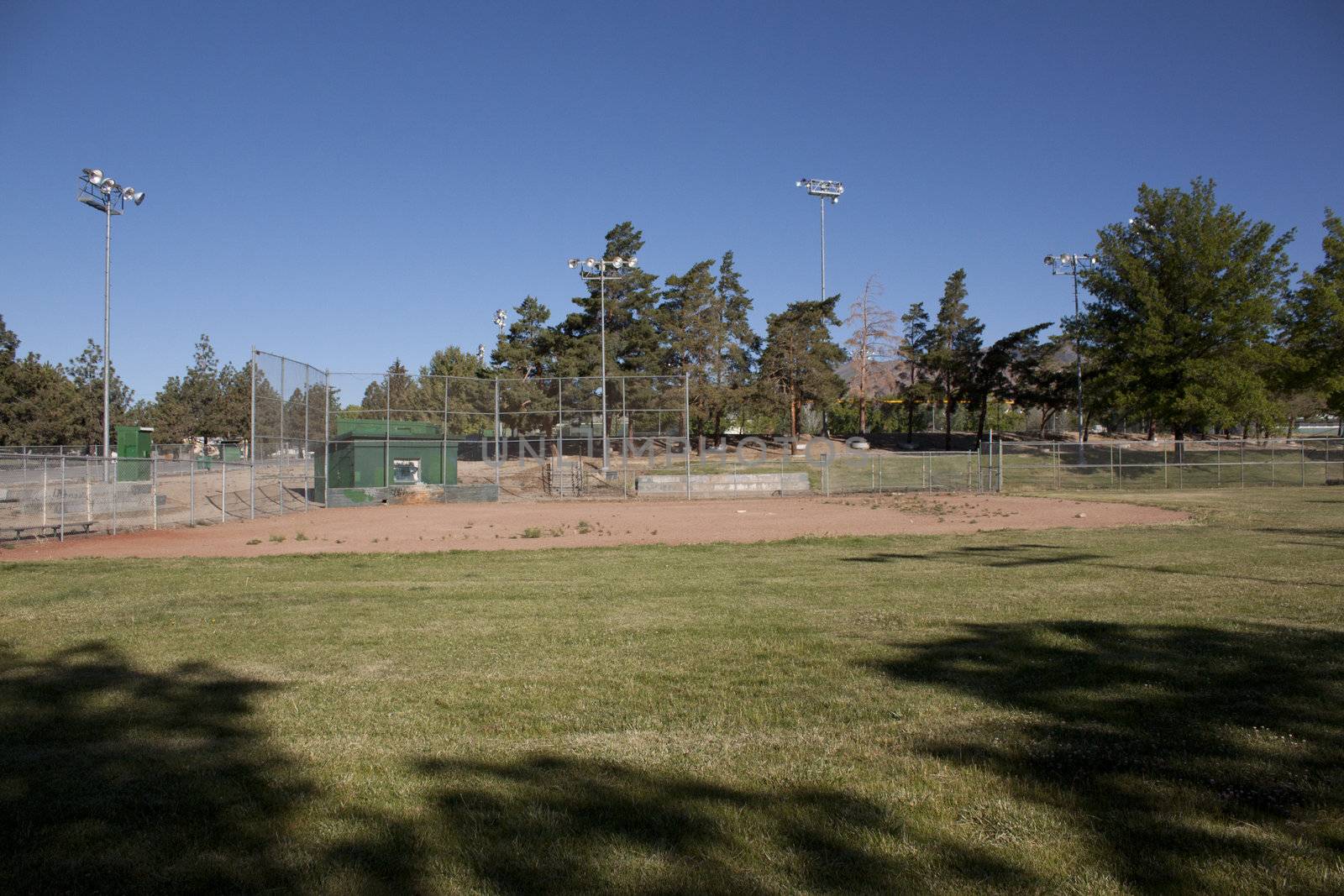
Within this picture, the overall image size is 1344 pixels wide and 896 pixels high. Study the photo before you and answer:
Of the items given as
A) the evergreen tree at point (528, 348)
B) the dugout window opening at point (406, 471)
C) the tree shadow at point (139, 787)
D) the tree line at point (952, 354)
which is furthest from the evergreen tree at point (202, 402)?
the tree shadow at point (139, 787)

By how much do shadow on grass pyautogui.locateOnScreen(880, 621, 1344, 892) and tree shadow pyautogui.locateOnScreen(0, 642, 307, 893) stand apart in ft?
10.1

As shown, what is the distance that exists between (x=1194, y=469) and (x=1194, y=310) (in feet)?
32.9

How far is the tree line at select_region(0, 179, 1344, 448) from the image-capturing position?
4119cm

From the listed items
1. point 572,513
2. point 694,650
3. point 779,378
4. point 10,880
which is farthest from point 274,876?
point 779,378

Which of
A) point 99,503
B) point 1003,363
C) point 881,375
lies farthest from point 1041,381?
point 99,503

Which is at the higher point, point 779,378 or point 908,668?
point 779,378

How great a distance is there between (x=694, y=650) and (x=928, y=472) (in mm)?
30928

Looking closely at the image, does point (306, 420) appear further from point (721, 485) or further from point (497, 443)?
point (721, 485)

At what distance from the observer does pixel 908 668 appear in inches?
233

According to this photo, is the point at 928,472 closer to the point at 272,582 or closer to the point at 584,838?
the point at 272,582

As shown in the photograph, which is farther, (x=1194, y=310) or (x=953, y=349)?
(x=953, y=349)

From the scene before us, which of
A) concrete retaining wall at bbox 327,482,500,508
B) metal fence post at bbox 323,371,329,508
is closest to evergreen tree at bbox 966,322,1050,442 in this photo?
concrete retaining wall at bbox 327,482,500,508

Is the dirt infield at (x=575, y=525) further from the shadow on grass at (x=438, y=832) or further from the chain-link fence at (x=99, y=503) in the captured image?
the shadow on grass at (x=438, y=832)

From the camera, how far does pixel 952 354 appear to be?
2422 inches
